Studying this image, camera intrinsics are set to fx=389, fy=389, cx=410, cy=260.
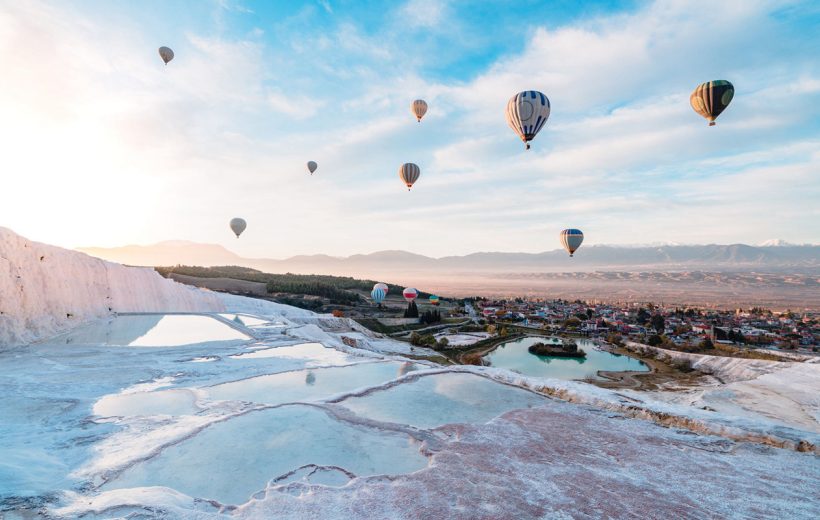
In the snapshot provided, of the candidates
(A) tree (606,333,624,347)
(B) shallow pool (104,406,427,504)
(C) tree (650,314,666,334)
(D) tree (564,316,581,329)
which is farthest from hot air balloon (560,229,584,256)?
(B) shallow pool (104,406,427,504)

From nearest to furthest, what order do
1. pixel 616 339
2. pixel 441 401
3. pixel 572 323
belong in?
1. pixel 441 401
2. pixel 616 339
3. pixel 572 323

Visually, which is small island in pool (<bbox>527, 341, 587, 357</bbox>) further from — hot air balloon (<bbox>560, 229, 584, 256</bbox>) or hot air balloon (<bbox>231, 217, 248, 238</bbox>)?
hot air balloon (<bbox>231, 217, 248, 238</bbox>)

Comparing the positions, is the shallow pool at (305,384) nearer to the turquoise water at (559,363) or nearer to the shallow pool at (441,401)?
the shallow pool at (441,401)

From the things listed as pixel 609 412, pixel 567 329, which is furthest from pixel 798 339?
pixel 609 412

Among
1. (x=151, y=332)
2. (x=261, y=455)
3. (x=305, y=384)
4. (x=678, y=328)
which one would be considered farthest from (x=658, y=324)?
(x=261, y=455)

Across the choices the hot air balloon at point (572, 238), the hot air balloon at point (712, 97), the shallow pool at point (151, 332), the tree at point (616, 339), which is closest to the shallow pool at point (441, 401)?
the shallow pool at point (151, 332)

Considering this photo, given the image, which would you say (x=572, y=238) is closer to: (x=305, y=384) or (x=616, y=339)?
(x=616, y=339)
